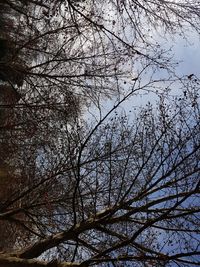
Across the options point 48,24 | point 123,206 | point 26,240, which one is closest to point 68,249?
point 26,240

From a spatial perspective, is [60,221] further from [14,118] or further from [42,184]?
[14,118]

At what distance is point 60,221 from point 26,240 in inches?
44.4

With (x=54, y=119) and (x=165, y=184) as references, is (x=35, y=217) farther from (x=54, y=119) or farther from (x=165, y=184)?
(x=165, y=184)

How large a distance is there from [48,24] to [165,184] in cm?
553

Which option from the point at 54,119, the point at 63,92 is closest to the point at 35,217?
the point at 54,119

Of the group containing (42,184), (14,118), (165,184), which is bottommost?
(165,184)

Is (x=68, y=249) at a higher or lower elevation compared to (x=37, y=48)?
lower

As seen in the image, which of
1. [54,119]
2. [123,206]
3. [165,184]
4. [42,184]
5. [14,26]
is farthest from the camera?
[14,26]

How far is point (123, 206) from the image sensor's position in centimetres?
672

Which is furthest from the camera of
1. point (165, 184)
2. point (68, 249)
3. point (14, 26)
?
point (14, 26)

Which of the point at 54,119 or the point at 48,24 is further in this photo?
the point at 54,119

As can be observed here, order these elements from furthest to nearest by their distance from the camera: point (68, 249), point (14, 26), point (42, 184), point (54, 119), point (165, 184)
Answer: point (14, 26) → point (54, 119) → point (42, 184) → point (68, 249) → point (165, 184)

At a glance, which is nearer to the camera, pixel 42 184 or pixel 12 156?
pixel 42 184

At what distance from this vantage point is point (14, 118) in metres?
11.8
